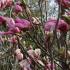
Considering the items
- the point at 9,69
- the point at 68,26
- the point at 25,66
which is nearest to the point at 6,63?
the point at 9,69

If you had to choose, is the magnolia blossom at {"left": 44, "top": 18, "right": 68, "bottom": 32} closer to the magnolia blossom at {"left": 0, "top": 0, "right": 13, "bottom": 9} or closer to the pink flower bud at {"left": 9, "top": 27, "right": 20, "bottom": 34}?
the pink flower bud at {"left": 9, "top": 27, "right": 20, "bottom": 34}

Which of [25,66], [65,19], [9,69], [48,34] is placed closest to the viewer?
[65,19]

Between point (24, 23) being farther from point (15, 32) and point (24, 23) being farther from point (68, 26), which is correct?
point (68, 26)

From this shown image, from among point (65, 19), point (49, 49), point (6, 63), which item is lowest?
point (6, 63)

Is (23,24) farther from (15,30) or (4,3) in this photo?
(4,3)

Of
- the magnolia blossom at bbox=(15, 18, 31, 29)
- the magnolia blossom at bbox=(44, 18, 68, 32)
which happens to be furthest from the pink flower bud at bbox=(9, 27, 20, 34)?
the magnolia blossom at bbox=(44, 18, 68, 32)

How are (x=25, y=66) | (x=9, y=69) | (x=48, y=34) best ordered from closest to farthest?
(x=48, y=34)
(x=25, y=66)
(x=9, y=69)

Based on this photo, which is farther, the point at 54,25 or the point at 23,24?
the point at 23,24

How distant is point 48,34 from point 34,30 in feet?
0.23

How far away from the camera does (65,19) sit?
0.99 metres

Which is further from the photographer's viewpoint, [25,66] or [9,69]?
[9,69]

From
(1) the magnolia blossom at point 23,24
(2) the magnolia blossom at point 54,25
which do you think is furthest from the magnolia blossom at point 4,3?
(2) the magnolia blossom at point 54,25

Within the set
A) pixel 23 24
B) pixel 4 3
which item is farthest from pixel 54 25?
pixel 4 3

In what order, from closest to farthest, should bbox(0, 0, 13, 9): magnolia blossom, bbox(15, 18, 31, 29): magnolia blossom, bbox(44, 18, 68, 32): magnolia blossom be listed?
bbox(44, 18, 68, 32): magnolia blossom < bbox(15, 18, 31, 29): magnolia blossom < bbox(0, 0, 13, 9): magnolia blossom
